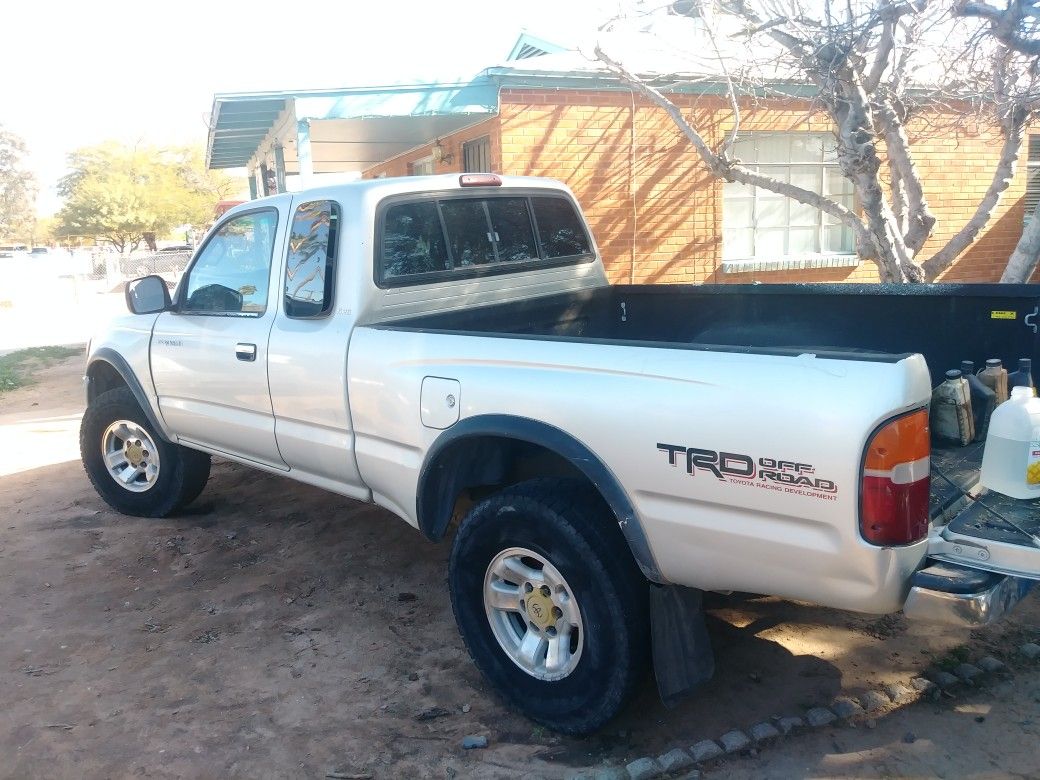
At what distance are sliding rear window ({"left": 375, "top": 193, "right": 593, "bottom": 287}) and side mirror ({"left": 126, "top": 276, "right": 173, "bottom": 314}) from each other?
1555mm

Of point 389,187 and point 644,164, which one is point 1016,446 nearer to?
point 389,187

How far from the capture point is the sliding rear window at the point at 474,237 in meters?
4.16

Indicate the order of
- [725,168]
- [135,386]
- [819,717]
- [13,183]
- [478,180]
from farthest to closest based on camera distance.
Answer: [13,183], [725,168], [135,386], [478,180], [819,717]

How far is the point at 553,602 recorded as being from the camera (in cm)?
313

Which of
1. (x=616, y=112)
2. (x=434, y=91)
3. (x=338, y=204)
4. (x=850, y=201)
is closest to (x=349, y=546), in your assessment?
(x=338, y=204)

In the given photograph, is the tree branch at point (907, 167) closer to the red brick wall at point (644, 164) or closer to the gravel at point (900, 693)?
the red brick wall at point (644, 164)

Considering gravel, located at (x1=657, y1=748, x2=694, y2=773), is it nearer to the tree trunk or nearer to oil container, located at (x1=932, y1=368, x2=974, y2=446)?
oil container, located at (x1=932, y1=368, x2=974, y2=446)

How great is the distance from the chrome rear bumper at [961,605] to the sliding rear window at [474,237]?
2563 millimetres

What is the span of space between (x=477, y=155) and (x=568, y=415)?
844 centimetres

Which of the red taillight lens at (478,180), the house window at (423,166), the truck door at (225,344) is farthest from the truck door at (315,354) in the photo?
the house window at (423,166)

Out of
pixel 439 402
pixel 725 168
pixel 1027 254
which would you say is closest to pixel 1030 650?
pixel 439 402

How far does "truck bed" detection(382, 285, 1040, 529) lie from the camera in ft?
10.3

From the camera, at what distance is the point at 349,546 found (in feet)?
16.9

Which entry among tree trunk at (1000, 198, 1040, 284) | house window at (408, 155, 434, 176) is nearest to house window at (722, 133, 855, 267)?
house window at (408, 155, 434, 176)
